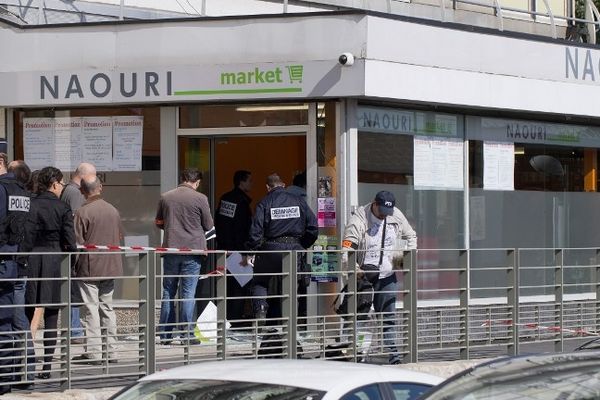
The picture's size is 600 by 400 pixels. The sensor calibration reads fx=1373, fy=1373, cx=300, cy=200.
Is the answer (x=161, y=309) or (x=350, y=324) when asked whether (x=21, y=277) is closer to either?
(x=161, y=309)

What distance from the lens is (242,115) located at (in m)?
15.5

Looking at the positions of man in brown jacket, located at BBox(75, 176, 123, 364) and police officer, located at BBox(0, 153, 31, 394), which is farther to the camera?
man in brown jacket, located at BBox(75, 176, 123, 364)

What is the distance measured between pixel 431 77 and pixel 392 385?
29.7ft

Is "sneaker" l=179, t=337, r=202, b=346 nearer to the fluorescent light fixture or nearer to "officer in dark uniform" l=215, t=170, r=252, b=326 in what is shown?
"officer in dark uniform" l=215, t=170, r=252, b=326

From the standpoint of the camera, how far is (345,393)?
639cm

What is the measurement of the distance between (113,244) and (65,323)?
2.85 metres

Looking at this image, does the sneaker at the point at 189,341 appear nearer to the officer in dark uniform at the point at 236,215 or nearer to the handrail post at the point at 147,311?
the handrail post at the point at 147,311

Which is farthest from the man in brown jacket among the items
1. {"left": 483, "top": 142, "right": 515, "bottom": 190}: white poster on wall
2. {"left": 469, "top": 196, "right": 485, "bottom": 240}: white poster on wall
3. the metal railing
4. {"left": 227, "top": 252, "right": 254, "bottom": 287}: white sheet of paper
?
{"left": 483, "top": 142, "right": 515, "bottom": 190}: white poster on wall

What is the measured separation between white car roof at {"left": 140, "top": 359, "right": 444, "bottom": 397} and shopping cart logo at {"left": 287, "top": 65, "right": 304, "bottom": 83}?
26.3ft

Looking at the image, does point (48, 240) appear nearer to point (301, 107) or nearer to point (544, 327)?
point (301, 107)

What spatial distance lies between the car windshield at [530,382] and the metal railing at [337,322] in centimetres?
563

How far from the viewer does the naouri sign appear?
14.7 metres

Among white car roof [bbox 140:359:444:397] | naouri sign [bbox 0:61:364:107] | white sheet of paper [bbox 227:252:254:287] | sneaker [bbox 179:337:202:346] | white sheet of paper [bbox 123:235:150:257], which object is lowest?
sneaker [bbox 179:337:202:346]

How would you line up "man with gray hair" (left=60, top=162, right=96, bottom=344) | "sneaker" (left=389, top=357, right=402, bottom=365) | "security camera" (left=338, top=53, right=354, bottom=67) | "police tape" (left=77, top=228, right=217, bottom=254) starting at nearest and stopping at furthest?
"police tape" (left=77, top=228, right=217, bottom=254), "sneaker" (left=389, top=357, right=402, bottom=365), "man with gray hair" (left=60, top=162, right=96, bottom=344), "security camera" (left=338, top=53, right=354, bottom=67)
